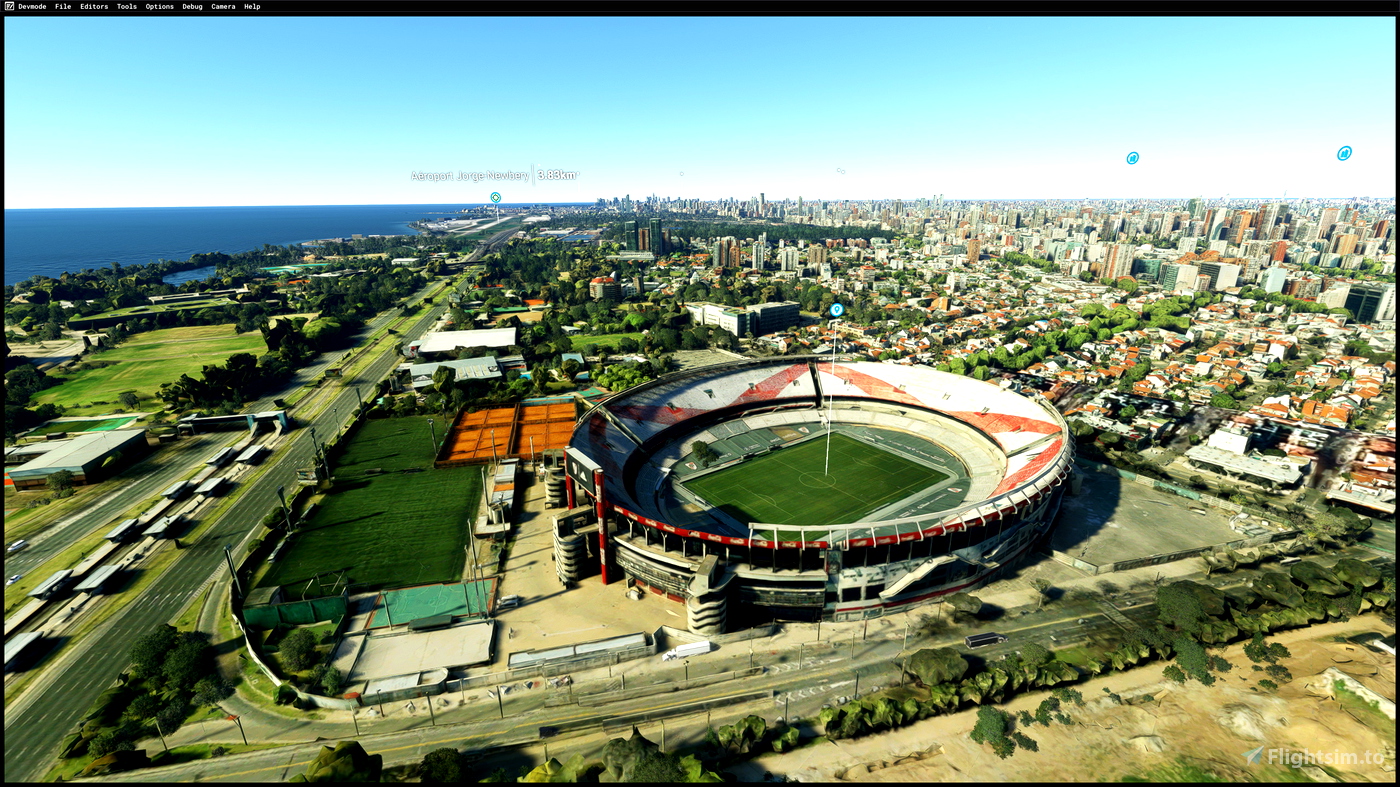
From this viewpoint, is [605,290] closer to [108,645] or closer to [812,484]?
[812,484]

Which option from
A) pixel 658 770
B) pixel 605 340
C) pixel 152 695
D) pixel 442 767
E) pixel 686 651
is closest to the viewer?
pixel 658 770

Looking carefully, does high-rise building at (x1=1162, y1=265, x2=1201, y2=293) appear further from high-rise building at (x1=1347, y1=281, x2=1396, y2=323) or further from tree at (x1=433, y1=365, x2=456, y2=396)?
tree at (x1=433, y1=365, x2=456, y2=396)

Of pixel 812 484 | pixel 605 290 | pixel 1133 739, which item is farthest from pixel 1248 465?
pixel 605 290

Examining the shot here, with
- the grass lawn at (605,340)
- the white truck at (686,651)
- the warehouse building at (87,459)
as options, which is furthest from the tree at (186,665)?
the grass lawn at (605,340)

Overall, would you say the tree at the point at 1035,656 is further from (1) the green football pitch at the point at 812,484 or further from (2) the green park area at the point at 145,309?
(2) the green park area at the point at 145,309

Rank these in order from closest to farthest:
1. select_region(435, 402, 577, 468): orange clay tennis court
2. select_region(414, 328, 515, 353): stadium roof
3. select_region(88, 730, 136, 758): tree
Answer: select_region(88, 730, 136, 758): tree → select_region(435, 402, 577, 468): orange clay tennis court → select_region(414, 328, 515, 353): stadium roof

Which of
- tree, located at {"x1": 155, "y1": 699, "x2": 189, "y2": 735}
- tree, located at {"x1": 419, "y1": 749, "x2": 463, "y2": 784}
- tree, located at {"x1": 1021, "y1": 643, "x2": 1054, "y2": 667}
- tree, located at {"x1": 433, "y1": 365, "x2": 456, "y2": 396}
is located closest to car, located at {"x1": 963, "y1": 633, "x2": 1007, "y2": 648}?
tree, located at {"x1": 1021, "y1": 643, "x2": 1054, "y2": 667}

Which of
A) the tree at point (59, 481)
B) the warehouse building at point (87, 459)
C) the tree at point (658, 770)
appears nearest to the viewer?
the tree at point (658, 770)
